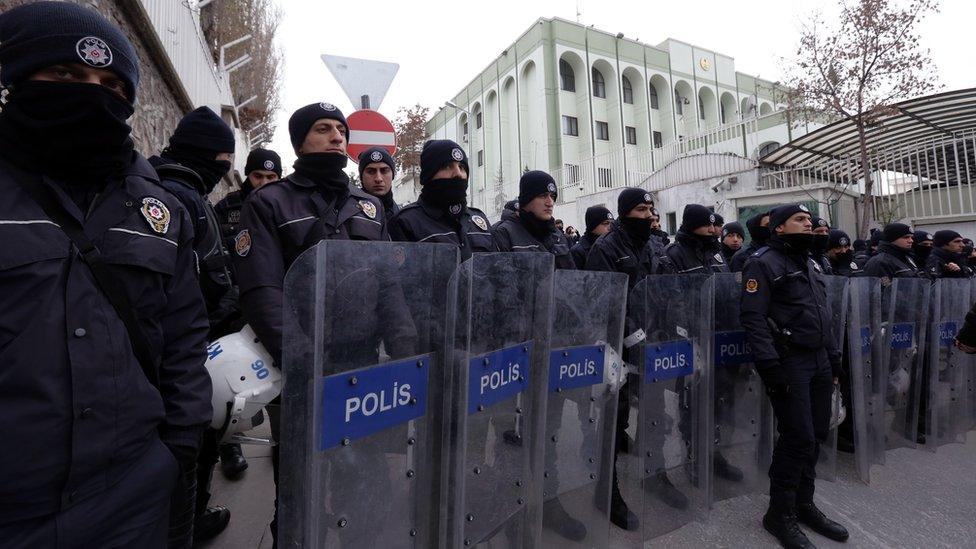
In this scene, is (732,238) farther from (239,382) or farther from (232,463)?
(239,382)

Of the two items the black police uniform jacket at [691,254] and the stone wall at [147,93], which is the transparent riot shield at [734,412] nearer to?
the black police uniform jacket at [691,254]

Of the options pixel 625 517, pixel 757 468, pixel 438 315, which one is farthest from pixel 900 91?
pixel 438 315

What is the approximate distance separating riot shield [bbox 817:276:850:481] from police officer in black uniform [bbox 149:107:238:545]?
12.6 ft

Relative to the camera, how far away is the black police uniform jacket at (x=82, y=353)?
3.61 feet

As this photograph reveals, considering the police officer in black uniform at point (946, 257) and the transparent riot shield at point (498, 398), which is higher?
the police officer in black uniform at point (946, 257)

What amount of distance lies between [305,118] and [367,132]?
166 centimetres

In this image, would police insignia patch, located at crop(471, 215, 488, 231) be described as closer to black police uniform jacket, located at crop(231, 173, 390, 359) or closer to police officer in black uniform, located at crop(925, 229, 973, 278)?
black police uniform jacket, located at crop(231, 173, 390, 359)

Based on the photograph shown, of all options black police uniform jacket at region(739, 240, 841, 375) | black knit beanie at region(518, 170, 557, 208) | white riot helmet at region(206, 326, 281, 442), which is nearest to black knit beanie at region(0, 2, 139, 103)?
white riot helmet at region(206, 326, 281, 442)

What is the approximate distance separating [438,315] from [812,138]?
1396 cm

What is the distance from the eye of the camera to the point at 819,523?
119 inches

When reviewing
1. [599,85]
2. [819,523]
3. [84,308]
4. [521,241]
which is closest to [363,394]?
[84,308]

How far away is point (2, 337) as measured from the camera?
1.09 metres

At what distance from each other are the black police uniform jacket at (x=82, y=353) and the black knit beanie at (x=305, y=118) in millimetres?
936

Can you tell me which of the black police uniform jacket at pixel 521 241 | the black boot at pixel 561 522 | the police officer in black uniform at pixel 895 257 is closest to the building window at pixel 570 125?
the police officer in black uniform at pixel 895 257
